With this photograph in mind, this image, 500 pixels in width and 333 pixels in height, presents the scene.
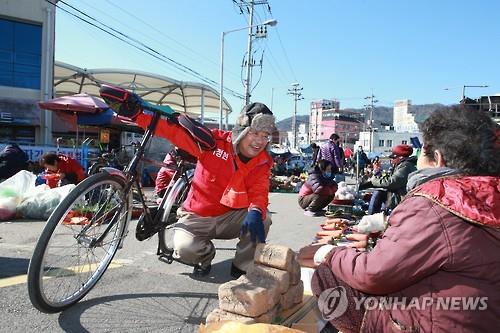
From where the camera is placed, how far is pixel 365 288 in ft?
5.79

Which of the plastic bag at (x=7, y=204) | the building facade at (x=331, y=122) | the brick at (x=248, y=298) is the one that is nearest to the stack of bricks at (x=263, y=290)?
the brick at (x=248, y=298)

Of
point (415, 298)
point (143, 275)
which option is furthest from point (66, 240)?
point (415, 298)

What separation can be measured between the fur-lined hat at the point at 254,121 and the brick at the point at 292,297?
4.07 ft

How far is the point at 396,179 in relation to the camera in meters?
6.48

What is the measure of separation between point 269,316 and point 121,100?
5.67 ft

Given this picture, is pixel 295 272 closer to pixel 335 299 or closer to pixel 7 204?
pixel 335 299

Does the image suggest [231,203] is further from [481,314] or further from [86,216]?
[481,314]

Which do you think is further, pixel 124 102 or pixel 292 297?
pixel 124 102

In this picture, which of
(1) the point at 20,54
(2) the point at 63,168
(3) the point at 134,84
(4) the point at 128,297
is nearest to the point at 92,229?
(4) the point at 128,297

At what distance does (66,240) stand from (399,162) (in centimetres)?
520

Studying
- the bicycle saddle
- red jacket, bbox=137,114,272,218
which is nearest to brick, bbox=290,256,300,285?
red jacket, bbox=137,114,272,218

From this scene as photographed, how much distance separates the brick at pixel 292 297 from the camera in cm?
264

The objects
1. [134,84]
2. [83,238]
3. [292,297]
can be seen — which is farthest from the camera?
[134,84]

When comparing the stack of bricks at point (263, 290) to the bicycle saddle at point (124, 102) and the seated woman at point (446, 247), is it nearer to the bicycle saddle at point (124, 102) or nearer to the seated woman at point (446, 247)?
the seated woman at point (446, 247)
